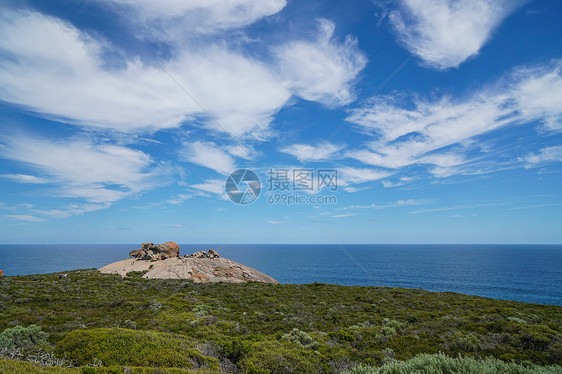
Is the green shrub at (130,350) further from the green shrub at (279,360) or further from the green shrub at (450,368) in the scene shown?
the green shrub at (450,368)

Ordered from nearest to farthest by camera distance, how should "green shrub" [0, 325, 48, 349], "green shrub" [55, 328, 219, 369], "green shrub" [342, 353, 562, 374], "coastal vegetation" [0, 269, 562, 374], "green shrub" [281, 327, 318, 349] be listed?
"green shrub" [342, 353, 562, 374]
"coastal vegetation" [0, 269, 562, 374]
"green shrub" [55, 328, 219, 369]
"green shrub" [0, 325, 48, 349]
"green shrub" [281, 327, 318, 349]

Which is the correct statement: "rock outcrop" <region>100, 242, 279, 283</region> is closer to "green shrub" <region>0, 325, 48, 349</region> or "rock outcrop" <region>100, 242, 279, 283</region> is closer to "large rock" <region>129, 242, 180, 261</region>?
"large rock" <region>129, 242, 180, 261</region>

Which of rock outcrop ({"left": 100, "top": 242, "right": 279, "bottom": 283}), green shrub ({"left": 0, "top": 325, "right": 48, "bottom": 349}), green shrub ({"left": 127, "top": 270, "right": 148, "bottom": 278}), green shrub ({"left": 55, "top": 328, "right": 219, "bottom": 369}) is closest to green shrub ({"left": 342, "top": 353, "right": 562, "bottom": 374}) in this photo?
green shrub ({"left": 55, "top": 328, "right": 219, "bottom": 369})

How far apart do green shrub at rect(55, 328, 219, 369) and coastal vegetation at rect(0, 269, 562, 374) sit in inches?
1.4

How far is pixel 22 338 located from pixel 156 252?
43.2 m

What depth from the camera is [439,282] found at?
87.1 meters

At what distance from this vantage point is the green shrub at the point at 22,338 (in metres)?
10.4

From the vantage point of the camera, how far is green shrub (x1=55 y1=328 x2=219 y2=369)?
324 inches

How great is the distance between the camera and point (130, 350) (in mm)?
8695

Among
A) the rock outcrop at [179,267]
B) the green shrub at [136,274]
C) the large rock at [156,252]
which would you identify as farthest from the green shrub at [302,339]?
the large rock at [156,252]

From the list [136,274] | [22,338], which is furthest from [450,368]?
[136,274]

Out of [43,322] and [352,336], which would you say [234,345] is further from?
[43,322]

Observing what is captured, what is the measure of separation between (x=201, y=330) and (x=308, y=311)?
1030 centimetres

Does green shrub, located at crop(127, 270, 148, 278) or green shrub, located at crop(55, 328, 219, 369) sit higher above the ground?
green shrub, located at crop(55, 328, 219, 369)
